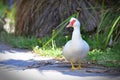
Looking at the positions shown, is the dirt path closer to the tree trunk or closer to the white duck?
the white duck

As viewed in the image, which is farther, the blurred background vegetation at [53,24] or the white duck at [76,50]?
the blurred background vegetation at [53,24]

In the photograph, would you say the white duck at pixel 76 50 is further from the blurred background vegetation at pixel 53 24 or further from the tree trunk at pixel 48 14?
the tree trunk at pixel 48 14

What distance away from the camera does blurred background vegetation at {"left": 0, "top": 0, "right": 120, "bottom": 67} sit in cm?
732

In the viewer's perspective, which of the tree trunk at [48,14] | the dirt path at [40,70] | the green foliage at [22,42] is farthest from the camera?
the tree trunk at [48,14]

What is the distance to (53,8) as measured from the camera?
921cm

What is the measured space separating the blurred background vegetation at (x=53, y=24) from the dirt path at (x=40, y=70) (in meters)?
0.53

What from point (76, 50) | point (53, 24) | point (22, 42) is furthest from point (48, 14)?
point (76, 50)

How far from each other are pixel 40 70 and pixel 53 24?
3437mm

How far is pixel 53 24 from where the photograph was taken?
924cm

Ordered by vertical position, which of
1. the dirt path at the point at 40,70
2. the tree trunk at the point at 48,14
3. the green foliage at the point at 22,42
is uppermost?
the tree trunk at the point at 48,14

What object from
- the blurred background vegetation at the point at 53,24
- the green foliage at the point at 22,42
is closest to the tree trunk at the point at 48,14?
the blurred background vegetation at the point at 53,24

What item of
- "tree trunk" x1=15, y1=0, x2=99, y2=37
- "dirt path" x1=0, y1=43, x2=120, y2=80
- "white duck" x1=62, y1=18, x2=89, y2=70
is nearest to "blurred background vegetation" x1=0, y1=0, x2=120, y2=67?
"tree trunk" x1=15, y1=0, x2=99, y2=37

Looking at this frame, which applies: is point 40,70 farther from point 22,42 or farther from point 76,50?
point 22,42

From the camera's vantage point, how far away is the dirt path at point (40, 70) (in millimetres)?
5453
